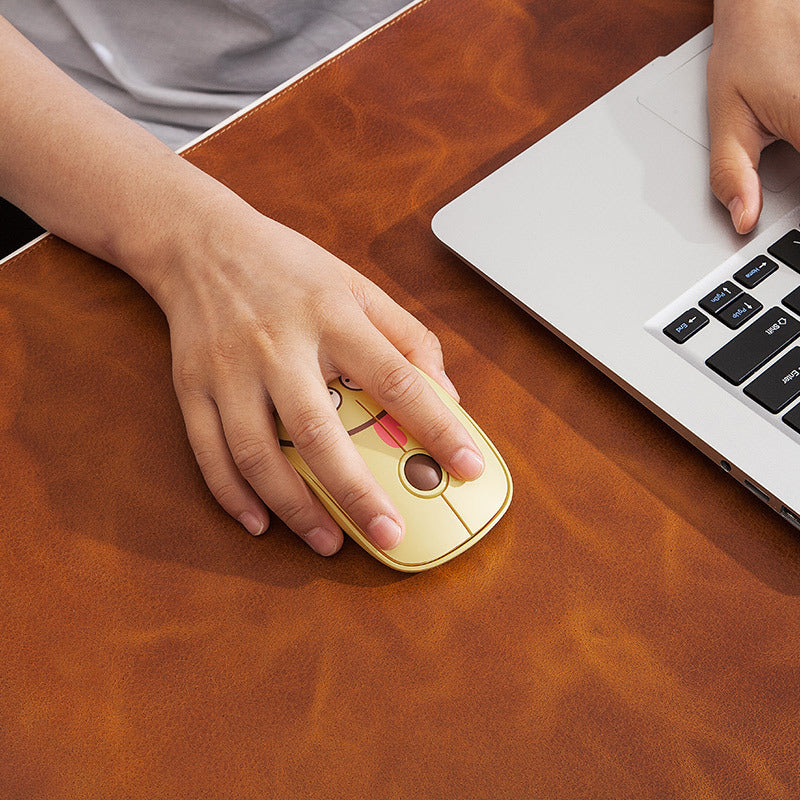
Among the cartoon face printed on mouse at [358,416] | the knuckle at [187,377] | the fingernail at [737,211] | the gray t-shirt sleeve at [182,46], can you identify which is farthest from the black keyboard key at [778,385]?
the gray t-shirt sleeve at [182,46]

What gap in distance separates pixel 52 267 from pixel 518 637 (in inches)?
17.8

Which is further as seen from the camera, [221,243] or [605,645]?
[221,243]

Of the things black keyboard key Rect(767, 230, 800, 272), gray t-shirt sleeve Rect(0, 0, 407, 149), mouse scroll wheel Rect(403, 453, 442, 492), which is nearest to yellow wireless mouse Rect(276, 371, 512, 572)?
mouse scroll wheel Rect(403, 453, 442, 492)

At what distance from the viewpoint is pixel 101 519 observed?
55 centimetres

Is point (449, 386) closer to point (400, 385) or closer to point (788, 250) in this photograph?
point (400, 385)

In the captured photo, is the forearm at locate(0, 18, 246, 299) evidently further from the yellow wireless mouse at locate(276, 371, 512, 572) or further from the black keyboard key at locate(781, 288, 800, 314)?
the black keyboard key at locate(781, 288, 800, 314)

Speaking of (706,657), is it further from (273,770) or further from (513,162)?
(513,162)

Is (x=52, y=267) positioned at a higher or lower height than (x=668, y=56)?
lower

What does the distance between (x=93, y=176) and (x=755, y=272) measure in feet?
1.61

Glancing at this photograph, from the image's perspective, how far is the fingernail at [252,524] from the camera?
1.79 feet

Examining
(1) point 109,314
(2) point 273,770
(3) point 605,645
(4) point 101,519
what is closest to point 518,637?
(3) point 605,645

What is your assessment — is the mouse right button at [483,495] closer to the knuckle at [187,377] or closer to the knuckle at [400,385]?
the knuckle at [400,385]

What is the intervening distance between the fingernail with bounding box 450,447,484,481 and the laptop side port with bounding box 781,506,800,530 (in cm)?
19

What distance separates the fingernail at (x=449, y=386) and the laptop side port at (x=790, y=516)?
0.22 meters
